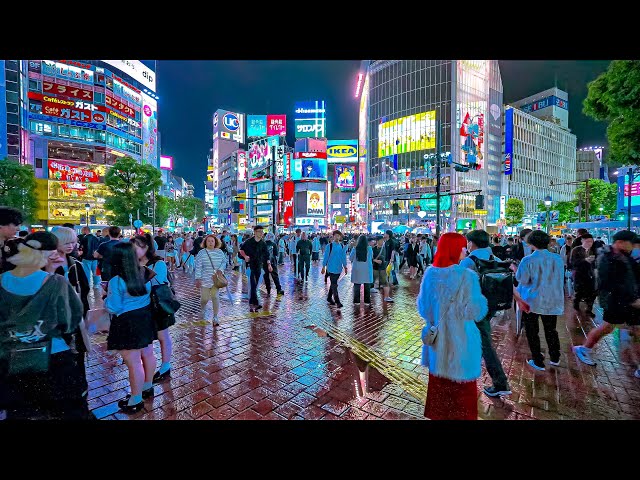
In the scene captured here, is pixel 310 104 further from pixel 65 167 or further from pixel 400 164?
pixel 65 167

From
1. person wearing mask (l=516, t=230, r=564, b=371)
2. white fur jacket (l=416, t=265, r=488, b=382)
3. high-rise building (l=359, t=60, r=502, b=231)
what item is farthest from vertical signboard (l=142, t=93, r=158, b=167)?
white fur jacket (l=416, t=265, r=488, b=382)

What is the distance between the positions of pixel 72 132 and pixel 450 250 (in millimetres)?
70264

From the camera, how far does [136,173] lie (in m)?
39.8

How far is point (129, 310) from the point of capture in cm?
320

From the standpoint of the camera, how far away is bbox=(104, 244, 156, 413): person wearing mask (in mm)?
3152

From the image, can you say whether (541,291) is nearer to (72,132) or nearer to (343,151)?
(72,132)

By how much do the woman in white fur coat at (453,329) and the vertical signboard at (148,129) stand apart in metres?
82.3

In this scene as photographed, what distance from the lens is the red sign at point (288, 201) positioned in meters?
65.2

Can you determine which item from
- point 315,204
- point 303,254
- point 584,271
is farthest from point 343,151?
point 584,271

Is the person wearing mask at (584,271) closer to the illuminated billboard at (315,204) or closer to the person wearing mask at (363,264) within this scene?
the person wearing mask at (363,264)

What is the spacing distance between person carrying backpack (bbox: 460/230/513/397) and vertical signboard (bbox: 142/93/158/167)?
81.9 m

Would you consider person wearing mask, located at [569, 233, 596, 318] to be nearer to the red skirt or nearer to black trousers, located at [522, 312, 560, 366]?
black trousers, located at [522, 312, 560, 366]

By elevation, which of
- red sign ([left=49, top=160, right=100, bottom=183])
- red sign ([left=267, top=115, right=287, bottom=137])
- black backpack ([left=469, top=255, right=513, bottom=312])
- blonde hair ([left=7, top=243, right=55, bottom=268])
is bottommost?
black backpack ([left=469, top=255, right=513, bottom=312])
